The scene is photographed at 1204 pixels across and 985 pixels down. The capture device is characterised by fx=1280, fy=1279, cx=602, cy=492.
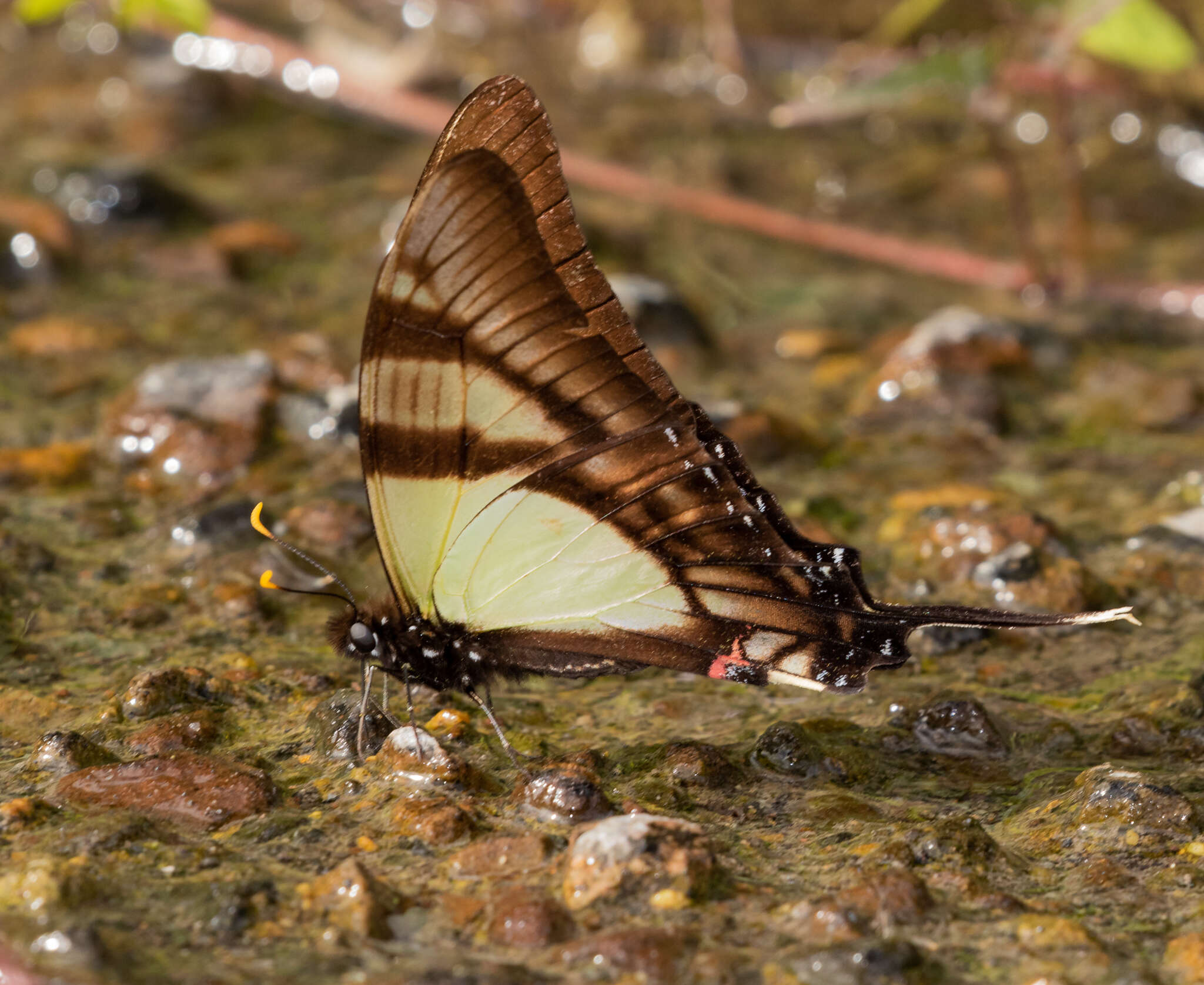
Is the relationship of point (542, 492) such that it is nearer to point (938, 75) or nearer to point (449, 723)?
point (449, 723)

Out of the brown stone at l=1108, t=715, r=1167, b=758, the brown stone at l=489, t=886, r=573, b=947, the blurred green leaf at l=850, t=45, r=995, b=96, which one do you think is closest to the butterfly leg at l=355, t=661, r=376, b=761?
the brown stone at l=489, t=886, r=573, b=947

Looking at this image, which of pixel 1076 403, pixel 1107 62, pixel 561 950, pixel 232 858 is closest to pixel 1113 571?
pixel 1076 403

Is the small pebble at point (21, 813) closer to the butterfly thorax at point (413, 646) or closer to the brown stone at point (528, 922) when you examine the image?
the butterfly thorax at point (413, 646)

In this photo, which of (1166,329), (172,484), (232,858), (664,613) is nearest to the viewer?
(232,858)

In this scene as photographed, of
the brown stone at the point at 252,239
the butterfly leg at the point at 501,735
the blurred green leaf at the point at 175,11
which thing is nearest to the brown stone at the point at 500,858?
the butterfly leg at the point at 501,735

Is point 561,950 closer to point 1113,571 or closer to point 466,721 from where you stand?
point 466,721

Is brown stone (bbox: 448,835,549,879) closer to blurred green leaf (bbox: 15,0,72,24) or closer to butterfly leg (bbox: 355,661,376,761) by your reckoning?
butterfly leg (bbox: 355,661,376,761)

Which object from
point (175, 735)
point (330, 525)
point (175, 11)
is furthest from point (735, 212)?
point (175, 735)
